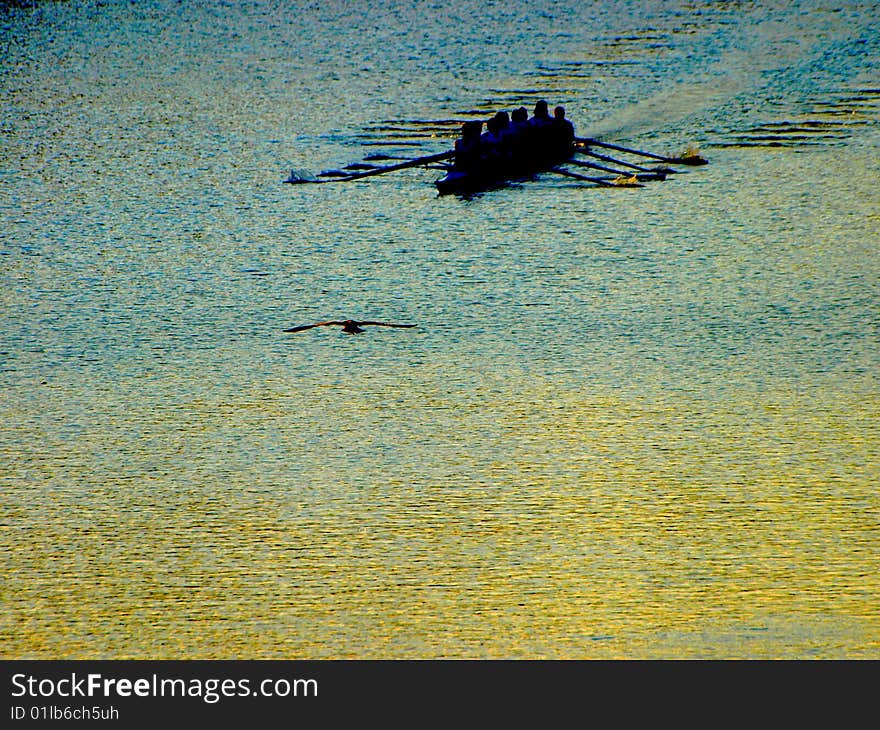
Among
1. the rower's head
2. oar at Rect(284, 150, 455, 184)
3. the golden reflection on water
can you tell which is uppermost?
oar at Rect(284, 150, 455, 184)

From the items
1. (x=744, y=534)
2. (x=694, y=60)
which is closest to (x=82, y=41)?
(x=694, y=60)

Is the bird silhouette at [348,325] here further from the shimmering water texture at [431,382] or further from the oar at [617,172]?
the oar at [617,172]

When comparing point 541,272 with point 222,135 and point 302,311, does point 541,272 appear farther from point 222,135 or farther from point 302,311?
point 222,135

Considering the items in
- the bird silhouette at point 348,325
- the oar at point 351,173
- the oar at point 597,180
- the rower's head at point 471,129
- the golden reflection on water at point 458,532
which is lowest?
the golden reflection on water at point 458,532

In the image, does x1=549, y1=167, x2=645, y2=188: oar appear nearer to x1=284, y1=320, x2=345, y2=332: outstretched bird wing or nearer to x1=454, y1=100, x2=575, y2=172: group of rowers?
x1=454, y1=100, x2=575, y2=172: group of rowers

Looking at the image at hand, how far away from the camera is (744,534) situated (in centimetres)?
166

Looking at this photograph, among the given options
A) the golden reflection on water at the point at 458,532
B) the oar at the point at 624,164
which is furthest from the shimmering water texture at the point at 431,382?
the oar at the point at 624,164

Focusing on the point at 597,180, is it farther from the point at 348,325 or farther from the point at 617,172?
the point at 348,325

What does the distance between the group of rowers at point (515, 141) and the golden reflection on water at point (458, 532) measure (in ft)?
5.19

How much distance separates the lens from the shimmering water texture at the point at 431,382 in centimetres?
151

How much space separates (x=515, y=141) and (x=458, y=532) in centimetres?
225

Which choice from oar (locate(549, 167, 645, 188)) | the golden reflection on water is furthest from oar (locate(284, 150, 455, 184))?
the golden reflection on water

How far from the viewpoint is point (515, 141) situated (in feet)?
12.2

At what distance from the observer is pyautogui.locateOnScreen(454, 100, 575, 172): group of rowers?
3.61 metres
